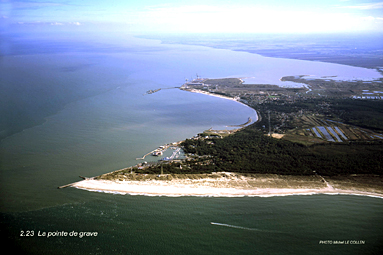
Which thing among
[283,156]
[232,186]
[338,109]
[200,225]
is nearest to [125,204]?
[200,225]

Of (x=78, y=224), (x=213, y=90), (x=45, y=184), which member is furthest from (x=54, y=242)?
(x=213, y=90)

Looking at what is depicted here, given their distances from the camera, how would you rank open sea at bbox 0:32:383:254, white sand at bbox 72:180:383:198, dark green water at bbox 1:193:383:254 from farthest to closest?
1. white sand at bbox 72:180:383:198
2. open sea at bbox 0:32:383:254
3. dark green water at bbox 1:193:383:254

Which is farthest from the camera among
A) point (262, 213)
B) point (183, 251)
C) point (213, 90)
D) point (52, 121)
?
point (213, 90)

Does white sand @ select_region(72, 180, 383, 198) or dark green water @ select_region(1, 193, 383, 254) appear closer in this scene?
dark green water @ select_region(1, 193, 383, 254)

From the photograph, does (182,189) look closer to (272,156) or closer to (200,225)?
(200,225)

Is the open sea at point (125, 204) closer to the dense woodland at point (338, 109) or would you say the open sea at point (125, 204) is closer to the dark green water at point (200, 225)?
the dark green water at point (200, 225)

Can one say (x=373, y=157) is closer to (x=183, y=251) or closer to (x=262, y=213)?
(x=262, y=213)

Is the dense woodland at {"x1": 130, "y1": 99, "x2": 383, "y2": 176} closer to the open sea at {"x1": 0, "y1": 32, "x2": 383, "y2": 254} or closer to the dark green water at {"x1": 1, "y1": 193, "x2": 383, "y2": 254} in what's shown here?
the open sea at {"x1": 0, "y1": 32, "x2": 383, "y2": 254}

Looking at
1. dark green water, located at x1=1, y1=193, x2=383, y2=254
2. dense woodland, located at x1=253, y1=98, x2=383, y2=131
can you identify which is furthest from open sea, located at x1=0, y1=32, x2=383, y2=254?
dense woodland, located at x1=253, y1=98, x2=383, y2=131
